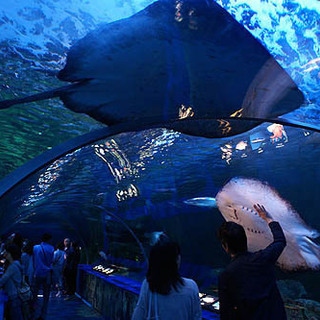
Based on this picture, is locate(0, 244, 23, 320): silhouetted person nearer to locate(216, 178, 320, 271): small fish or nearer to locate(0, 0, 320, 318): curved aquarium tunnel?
locate(0, 0, 320, 318): curved aquarium tunnel

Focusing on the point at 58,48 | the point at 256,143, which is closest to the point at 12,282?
the point at 58,48

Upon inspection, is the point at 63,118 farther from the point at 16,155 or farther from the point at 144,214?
the point at 144,214

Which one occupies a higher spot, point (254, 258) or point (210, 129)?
point (210, 129)

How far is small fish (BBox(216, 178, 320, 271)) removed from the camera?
739 cm

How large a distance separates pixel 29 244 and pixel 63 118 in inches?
170

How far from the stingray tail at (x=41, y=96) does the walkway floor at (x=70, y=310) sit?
7018 millimetres

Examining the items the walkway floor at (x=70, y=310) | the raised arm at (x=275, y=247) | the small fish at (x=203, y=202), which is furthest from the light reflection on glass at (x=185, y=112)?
the walkway floor at (x=70, y=310)

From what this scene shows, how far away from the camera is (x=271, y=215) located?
8039 millimetres

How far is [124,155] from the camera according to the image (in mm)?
7762

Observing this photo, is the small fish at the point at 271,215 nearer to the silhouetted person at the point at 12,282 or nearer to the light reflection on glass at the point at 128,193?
the light reflection on glass at the point at 128,193

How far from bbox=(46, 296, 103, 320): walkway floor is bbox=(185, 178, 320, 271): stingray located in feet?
15.0

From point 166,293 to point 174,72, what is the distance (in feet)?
7.50

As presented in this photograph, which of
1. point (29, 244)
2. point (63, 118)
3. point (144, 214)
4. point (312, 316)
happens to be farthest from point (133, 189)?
point (63, 118)

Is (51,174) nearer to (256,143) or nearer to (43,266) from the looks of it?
(43,266)
